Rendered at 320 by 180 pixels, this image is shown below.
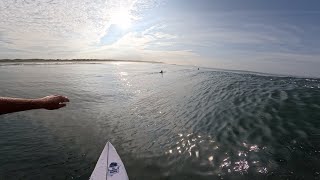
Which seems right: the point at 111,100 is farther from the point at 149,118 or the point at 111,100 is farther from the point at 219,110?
the point at 219,110

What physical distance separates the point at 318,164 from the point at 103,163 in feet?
25.2

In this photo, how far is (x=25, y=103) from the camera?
4.16m

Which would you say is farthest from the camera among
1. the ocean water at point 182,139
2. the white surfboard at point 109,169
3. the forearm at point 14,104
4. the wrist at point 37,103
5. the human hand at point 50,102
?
the ocean water at point 182,139

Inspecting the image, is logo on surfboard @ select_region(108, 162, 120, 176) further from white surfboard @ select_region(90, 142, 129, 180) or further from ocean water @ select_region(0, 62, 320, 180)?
ocean water @ select_region(0, 62, 320, 180)

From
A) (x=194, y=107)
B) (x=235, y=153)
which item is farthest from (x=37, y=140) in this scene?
(x=194, y=107)

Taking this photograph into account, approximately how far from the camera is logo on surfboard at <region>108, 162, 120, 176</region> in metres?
7.93

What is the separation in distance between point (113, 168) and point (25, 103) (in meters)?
4.47

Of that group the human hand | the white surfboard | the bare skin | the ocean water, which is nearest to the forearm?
the bare skin

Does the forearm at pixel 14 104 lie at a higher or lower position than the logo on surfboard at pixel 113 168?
higher

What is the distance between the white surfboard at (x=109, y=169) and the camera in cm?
790

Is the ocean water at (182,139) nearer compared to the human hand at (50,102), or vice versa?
the human hand at (50,102)

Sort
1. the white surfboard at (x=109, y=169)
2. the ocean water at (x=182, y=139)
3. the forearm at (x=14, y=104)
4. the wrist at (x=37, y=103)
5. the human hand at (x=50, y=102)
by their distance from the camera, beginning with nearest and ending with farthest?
the forearm at (x=14, y=104), the wrist at (x=37, y=103), the human hand at (x=50, y=102), the white surfboard at (x=109, y=169), the ocean water at (x=182, y=139)

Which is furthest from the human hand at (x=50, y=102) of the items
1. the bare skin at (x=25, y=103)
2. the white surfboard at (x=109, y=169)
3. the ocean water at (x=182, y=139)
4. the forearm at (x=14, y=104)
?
Answer: the ocean water at (x=182, y=139)

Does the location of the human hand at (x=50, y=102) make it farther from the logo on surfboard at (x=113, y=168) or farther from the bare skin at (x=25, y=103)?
the logo on surfboard at (x=113, y=168)
